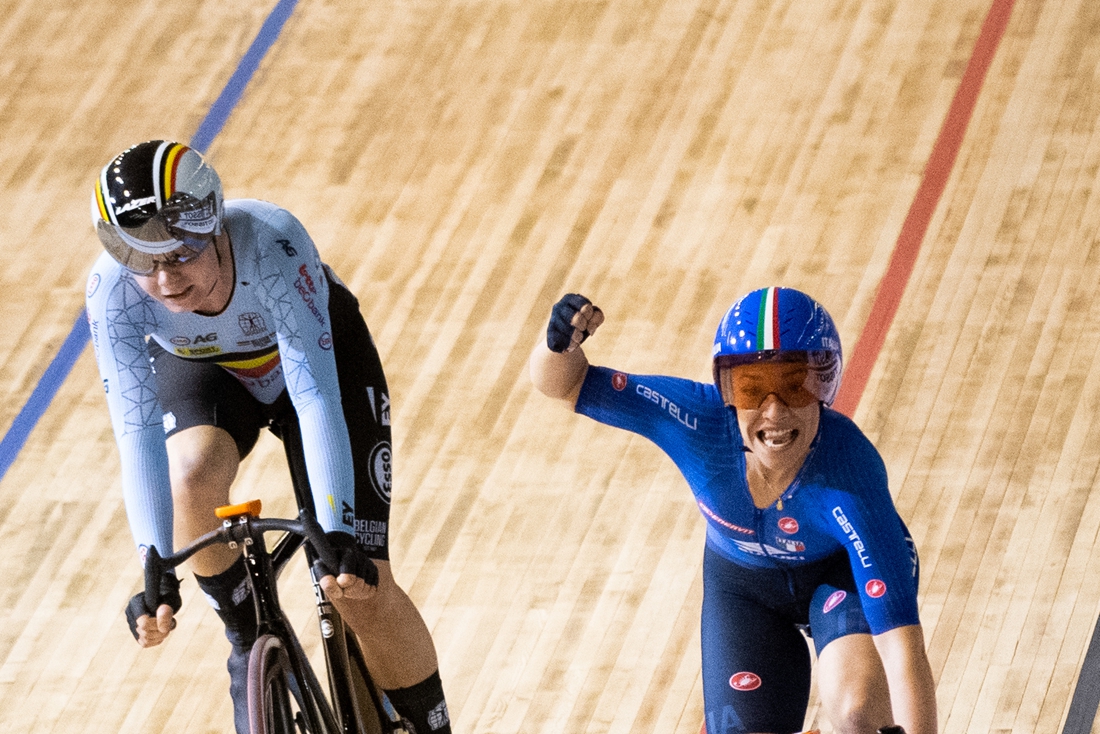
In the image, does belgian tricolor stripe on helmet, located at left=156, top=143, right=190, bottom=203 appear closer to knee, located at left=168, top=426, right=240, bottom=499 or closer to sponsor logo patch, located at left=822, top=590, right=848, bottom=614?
knee, located at left=168, top=426, right=240, bottom=499

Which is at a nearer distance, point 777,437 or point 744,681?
point 777,437

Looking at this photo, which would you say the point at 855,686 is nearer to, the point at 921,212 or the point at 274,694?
the point at 274,694

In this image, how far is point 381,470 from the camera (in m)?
3.32

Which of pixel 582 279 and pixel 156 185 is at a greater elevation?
pixel 156 185

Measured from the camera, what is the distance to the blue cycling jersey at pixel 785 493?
2723 mm

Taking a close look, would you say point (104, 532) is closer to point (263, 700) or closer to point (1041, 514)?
point (263, 700)

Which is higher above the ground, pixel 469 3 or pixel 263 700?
pixel 263 700

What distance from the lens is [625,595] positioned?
448 cm

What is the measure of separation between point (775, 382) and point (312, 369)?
92 centimetres

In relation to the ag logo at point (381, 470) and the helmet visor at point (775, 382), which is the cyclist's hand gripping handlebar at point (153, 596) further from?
the helmet visor at point (775, 382)

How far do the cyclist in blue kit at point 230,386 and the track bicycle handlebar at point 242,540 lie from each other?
19mm

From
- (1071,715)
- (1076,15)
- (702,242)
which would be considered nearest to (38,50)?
(702,242)

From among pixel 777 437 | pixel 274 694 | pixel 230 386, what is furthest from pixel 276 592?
pixel 777 437

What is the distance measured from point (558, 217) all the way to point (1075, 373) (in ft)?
6.31
